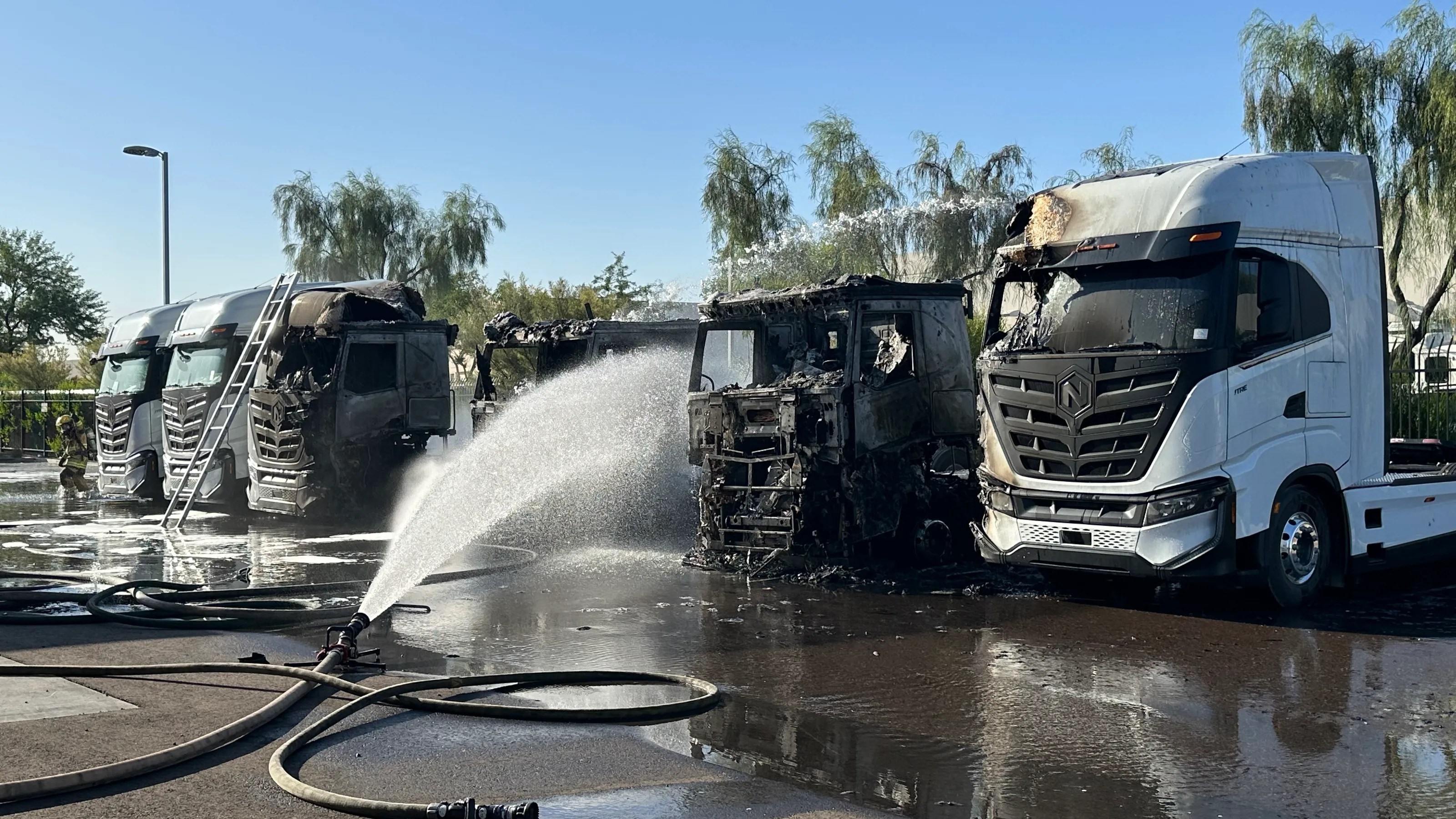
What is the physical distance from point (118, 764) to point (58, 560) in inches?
392

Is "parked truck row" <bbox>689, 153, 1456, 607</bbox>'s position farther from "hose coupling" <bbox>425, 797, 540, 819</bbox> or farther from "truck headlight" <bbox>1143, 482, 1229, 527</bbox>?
"hose coupling" <bbox>425, 797, 540, 819</bbox>

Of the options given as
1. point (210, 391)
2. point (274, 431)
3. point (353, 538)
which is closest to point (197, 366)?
point (210, 391)

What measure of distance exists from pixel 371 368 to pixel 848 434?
359 inches

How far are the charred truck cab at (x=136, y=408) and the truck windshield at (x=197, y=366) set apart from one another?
55cm

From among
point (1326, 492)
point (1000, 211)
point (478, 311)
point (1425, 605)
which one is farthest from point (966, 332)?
point (478, 311)

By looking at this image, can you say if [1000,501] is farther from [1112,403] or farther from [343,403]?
[343,403]

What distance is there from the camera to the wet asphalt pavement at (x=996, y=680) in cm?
588

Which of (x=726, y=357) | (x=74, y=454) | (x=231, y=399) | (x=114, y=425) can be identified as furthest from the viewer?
(x=74, y=454)

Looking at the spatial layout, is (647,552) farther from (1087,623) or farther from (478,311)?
(478,311)

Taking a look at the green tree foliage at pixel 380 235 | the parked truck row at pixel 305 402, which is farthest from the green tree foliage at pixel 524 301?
the parked truck row at pixel 305 402

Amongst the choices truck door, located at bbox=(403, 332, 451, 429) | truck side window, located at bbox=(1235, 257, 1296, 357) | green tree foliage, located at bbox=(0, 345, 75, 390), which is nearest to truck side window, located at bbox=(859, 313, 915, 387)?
truck side window, located at bbox=(1235, 257, 1296, 357)

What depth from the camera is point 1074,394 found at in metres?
9.91

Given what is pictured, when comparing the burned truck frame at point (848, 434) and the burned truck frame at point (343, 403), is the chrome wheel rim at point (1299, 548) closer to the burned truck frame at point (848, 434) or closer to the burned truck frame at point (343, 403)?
→ the burned truck frame at point (848, 434)

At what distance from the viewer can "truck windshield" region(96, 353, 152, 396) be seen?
22.2m
